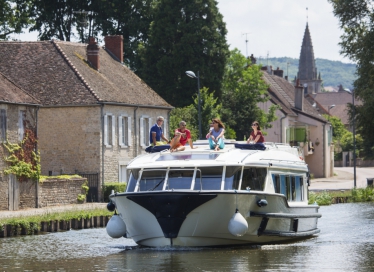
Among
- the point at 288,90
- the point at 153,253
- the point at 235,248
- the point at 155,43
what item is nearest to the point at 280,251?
the point at 235,248

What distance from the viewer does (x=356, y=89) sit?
62.7m

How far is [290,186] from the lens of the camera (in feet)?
111

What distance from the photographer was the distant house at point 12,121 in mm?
49312

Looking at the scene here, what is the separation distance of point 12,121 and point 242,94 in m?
43.2

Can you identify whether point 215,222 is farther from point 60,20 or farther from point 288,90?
point 288,90

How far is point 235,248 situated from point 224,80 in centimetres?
5578

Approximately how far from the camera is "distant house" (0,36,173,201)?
6078 centimetres

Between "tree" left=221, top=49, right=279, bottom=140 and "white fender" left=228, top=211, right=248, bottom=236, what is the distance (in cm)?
6094

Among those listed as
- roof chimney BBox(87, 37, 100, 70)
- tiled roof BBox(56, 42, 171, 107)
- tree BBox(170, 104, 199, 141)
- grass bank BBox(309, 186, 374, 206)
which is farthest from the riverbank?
tree BBox(170, 104, 199, 141)

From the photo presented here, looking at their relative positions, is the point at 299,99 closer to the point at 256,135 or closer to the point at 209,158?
the point at 256,135

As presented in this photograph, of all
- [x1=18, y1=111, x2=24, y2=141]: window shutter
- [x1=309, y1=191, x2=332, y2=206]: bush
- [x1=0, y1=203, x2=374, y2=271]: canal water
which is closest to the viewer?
[x1=0, y1=203, x2=374, y2=271]: canal water

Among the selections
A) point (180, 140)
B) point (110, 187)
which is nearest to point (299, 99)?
point (110, 187)

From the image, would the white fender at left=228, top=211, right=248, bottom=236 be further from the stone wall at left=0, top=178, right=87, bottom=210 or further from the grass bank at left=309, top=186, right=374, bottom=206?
the grass bank at left=309, top=186, right=374, bottom=206

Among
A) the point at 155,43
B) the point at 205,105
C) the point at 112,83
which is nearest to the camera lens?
the point at 112,83
